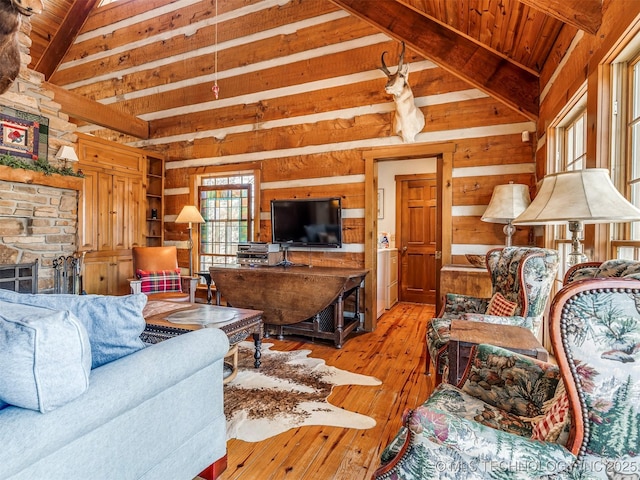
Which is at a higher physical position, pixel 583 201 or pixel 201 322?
pixel 583 201

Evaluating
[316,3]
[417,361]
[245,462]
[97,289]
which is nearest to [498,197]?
[417,361]

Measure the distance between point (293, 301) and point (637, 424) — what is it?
2.91m

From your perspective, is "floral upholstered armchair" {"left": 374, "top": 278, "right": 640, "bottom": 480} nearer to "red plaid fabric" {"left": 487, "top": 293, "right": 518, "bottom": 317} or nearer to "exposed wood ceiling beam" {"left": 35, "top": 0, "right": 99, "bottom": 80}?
"red plaid fabric" {"left": 487, "top": 293, "right": 518, "bottom": 317}

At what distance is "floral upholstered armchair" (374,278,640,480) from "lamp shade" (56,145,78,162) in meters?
4.52

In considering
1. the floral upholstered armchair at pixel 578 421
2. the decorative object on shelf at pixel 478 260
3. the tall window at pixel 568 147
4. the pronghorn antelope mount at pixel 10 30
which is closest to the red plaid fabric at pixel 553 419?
the floral upholstered armchair at pixel 578 421

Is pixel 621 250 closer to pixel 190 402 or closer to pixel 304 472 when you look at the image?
pixel 304 472

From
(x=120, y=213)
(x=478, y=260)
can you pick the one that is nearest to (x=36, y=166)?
(x=120, y=213)

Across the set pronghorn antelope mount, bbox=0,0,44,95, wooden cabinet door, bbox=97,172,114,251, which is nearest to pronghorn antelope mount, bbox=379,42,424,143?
pronghorn antelope mount, bbox=0,0,44,95

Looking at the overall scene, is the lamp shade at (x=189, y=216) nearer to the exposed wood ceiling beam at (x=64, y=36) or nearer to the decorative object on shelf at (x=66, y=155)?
the decorative object on shelf at (x=66, y=155)

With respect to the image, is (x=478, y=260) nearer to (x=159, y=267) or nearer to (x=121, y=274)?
(x=159, y=267)

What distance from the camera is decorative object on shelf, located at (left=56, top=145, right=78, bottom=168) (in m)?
3.94

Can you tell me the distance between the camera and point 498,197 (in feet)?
10.3

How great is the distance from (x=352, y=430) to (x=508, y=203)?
7.43ft

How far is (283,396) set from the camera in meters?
2.43
